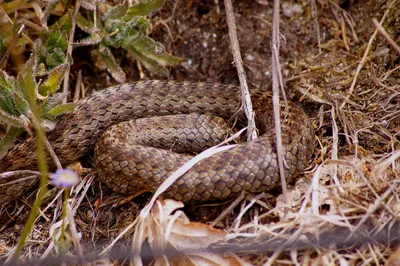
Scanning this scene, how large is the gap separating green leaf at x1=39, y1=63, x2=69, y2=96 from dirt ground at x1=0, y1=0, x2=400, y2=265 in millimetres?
752

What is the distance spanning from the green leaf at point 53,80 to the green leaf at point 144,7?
0.95 meters

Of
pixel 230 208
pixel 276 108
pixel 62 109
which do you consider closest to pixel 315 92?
pixel 276 108

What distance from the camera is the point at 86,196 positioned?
409 centimetres

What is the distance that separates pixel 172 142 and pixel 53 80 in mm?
1100

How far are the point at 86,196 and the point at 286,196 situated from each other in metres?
1.64

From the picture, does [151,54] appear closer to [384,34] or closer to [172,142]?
[172,142]

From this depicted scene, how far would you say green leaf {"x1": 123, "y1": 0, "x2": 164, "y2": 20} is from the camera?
466 cm

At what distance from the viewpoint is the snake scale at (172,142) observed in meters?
3.64

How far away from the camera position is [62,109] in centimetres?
406

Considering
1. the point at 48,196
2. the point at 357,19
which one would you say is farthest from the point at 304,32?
the point at 48,196

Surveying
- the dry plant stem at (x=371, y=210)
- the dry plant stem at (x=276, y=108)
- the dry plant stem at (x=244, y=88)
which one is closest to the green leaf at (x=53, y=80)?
the dry plant stem at (x=244, y=88)

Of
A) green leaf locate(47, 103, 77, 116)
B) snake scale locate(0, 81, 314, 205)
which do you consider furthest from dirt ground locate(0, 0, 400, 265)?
green leaf locate(47, 103, 77, 116)

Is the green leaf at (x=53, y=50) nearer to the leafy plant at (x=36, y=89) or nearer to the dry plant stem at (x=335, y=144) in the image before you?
the leafy plant at (x=36, y=89)

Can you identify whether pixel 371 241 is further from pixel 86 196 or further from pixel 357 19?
pixel 357 19
